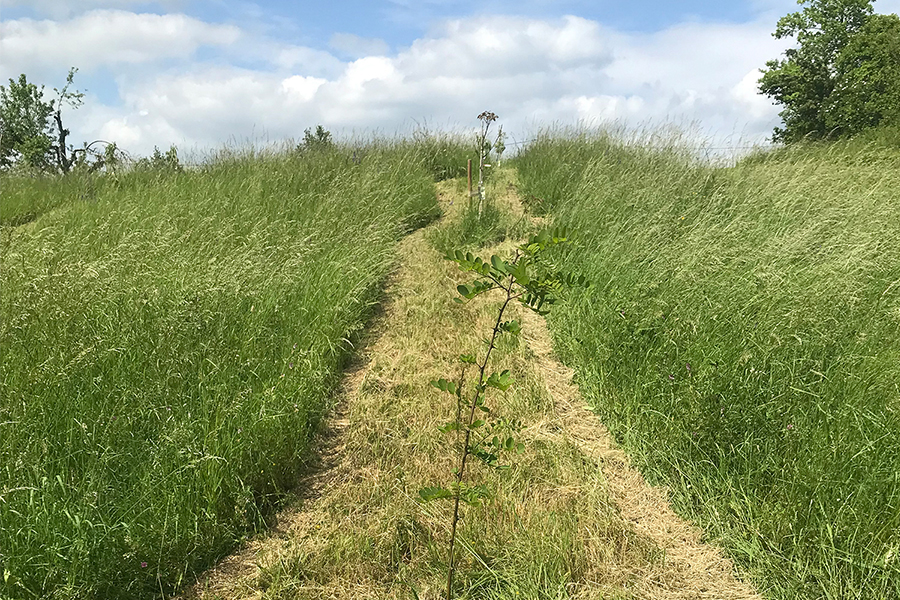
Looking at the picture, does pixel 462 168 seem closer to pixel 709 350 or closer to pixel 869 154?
pixel 869 154

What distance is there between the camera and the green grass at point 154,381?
1.93m

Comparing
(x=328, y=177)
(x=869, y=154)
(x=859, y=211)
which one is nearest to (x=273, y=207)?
(x=328, y=177)

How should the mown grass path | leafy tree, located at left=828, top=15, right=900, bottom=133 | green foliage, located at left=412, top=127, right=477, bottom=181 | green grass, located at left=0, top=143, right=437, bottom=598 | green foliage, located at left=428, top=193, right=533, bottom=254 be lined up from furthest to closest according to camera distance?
leafy tree, located at left=828, top=15, right=900, bottom=133 → green foliage, located at left=412, top=127, right=477, bottom=181 → green foliage, located at left=428, top=193, right=533, bottom=254 → the mown grass path → green grass, located at left=0, top=143, right=437, bottom=598

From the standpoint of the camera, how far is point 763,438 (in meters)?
2.49

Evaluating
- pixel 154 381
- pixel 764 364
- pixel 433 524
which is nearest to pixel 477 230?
pixel 764 364

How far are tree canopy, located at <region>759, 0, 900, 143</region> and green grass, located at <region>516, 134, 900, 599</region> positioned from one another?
15.2m

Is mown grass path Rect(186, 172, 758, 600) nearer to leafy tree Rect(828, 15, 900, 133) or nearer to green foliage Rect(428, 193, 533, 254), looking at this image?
green foliage Rect(428, 193, 533, 254)

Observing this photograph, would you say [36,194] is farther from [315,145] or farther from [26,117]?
[26,117]

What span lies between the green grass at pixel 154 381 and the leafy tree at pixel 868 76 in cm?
2073

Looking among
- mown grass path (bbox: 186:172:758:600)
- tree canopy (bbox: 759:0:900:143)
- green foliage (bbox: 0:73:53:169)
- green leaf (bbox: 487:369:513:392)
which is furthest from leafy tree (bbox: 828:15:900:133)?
green foliage (bbox: 0:73:53:169)

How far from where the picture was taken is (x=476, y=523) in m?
2.26

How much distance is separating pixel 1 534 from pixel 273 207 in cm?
443

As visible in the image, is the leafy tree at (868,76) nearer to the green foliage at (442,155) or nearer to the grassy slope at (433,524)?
the green foliage at (442,155)

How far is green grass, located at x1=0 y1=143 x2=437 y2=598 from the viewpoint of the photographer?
1933 mm
